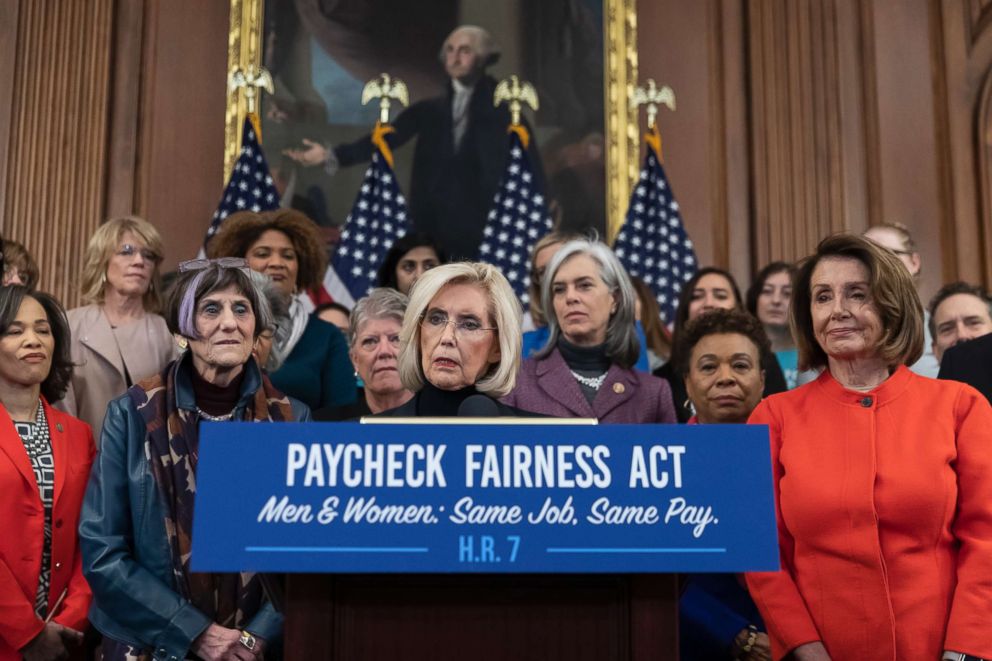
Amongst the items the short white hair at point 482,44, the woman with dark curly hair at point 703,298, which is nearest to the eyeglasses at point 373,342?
the woman with dark curly hair at point 703,298

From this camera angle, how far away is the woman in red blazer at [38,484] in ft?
11.1

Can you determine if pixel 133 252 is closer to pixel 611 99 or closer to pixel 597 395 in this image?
pixel 597 395

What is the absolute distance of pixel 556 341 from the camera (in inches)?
158

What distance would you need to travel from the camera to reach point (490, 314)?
2898 millimetres

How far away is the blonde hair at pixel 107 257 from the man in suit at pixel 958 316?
9.93 ft

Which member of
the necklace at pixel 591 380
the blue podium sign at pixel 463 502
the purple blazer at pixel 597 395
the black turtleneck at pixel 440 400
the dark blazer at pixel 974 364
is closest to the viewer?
the blue podium sign at pixel 463 502

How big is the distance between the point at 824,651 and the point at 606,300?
1588 mm

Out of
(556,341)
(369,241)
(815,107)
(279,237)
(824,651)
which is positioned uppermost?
(815,107)


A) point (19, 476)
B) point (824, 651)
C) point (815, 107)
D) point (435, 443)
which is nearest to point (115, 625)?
point (19, 476)

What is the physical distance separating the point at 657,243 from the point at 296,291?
295cm

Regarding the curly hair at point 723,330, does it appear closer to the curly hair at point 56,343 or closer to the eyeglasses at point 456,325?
the eyeglasses at point 456,325

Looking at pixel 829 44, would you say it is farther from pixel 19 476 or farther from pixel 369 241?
pixel 19 476

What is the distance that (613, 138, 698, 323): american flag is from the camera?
7.04 meters

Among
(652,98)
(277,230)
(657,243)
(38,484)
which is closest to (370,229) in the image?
(657,243)
